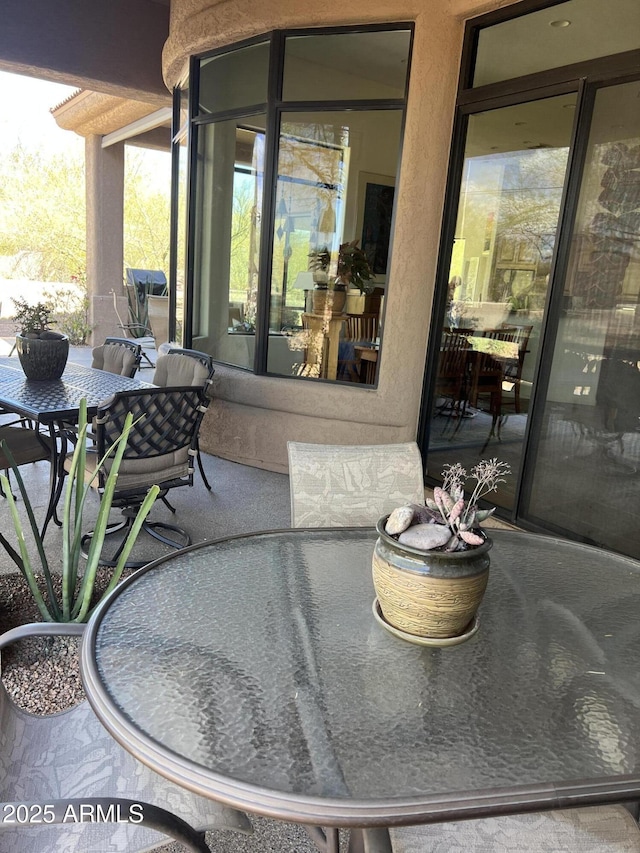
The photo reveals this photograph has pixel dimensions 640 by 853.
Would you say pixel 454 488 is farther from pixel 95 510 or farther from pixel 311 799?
pixel 95 510

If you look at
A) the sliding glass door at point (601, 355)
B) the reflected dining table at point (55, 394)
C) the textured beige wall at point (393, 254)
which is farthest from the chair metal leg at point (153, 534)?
the sliding glass door at point (601, 355)

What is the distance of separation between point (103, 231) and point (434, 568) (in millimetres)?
9603

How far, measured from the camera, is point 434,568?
42.1 inches

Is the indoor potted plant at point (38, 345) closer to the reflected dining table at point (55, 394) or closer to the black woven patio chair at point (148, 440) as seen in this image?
the reflected dining table at point (55, 394)

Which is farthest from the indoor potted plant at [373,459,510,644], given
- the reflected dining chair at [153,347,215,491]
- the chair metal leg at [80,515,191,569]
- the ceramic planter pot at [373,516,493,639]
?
the reflected dining chair at [153,347,215,491]

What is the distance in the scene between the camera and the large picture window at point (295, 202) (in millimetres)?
3822

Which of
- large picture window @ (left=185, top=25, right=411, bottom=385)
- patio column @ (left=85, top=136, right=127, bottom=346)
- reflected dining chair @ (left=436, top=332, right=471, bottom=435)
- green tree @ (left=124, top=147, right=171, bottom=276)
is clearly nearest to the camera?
reflected dining chair @ (left=436, top=332, right=471, bottom=435)

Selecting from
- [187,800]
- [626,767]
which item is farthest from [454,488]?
[187,800]

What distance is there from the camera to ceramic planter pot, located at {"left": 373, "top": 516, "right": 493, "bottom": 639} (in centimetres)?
107

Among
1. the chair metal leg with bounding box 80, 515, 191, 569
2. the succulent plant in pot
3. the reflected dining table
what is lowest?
the chair metal leg with bounding box 80, 515, 191, 569

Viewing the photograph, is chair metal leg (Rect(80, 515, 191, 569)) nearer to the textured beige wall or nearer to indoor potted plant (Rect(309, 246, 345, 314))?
the textured beige wall

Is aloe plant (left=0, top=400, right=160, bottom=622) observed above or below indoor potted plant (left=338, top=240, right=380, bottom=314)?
below

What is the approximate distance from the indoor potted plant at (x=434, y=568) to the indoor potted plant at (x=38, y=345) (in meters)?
2.58

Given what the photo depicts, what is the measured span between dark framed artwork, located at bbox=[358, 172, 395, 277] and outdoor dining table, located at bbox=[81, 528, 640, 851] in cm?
285
